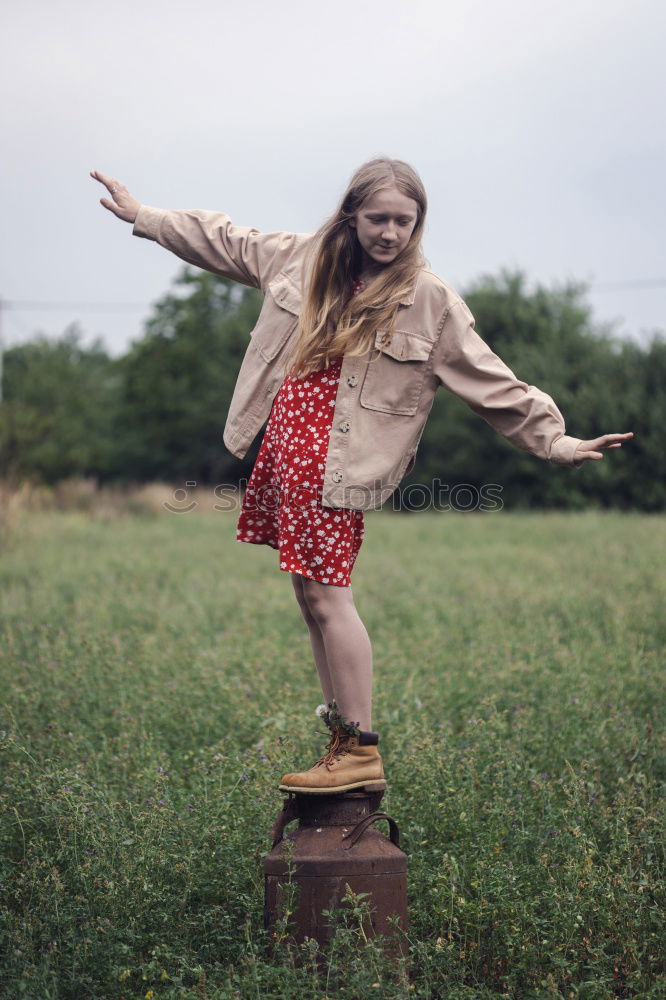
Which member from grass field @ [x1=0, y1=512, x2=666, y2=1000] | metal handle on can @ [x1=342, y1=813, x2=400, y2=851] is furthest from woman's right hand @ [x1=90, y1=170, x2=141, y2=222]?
metal handle on can @ [x1=342, y1=813, x2=400, y2=851]

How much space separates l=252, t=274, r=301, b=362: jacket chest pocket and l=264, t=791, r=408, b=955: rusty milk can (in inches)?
58.3

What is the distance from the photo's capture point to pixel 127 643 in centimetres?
627

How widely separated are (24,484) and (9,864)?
13.8 meters

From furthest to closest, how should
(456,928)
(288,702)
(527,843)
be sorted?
1. (288,702)
2. (527,843)
3. (456,928)

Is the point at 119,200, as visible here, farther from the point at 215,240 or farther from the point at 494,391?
the point at 494,391

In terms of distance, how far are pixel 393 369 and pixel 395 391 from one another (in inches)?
2.9

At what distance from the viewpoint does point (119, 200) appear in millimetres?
3566

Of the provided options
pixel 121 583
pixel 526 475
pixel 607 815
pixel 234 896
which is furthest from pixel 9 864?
pixel 526 475

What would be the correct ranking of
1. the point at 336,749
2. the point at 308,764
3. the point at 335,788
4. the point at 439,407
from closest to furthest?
the point at 335,788, the point at 336,749, the point at 308,764, the point at 439,407

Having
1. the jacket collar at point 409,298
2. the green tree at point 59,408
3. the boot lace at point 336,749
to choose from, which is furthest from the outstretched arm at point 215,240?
the green tree at point 59,408

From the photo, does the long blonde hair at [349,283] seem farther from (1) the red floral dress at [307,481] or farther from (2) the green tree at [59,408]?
(2) the green tree at [59,408]

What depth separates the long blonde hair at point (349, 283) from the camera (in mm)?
3104

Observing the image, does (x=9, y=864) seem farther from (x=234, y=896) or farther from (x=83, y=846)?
(x=234, y=896)

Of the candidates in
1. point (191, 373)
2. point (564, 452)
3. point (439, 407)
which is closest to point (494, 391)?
point (564, 452)
